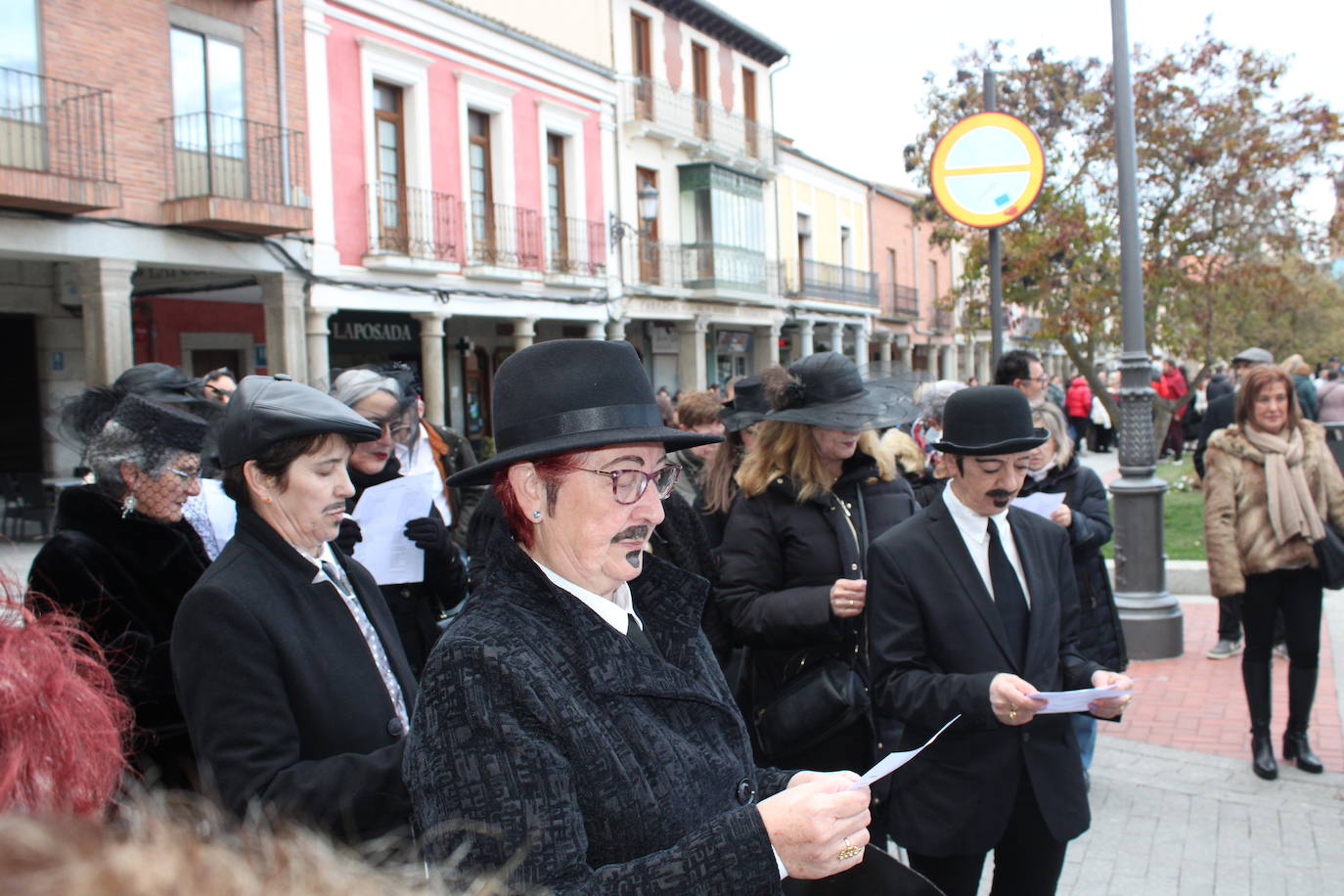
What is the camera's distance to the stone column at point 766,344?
29797 mm

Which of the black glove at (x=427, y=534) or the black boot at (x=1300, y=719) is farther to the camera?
the black boot at (x=1300, y=719)

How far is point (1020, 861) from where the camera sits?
3.09 meters

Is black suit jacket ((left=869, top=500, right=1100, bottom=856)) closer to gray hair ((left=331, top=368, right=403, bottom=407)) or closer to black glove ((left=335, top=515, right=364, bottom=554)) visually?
black glove ((left=335, top=515, right=364, bottom=554))

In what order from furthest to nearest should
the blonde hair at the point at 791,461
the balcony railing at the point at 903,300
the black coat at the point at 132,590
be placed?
the balcony railing at the point at 903,300 → the blonde hair at the point at 791,461 → the black coat at the point at 132,590

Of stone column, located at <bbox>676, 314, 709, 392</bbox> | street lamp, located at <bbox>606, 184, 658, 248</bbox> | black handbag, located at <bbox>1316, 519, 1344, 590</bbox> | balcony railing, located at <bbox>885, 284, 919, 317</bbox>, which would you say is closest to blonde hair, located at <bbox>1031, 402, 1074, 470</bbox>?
black handbag, located at <bbox>1316, 519, 1344, 590</bbox>

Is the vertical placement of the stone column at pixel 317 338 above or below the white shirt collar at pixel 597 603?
above

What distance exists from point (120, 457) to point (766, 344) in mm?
27685

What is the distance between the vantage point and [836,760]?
3.71 metres

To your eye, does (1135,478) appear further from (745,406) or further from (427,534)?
(427,534)

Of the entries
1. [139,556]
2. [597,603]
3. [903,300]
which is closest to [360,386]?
[139,556]

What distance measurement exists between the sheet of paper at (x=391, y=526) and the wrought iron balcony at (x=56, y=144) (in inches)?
412

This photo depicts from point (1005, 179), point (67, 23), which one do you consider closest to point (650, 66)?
point (67, 23)

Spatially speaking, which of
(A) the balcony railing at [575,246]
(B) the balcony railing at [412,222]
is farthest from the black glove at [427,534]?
(A) the balcony railing at [575,246]

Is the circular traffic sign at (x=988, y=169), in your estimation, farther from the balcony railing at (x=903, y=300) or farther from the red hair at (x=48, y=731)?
the balcony railing at (x=903, y=300)
